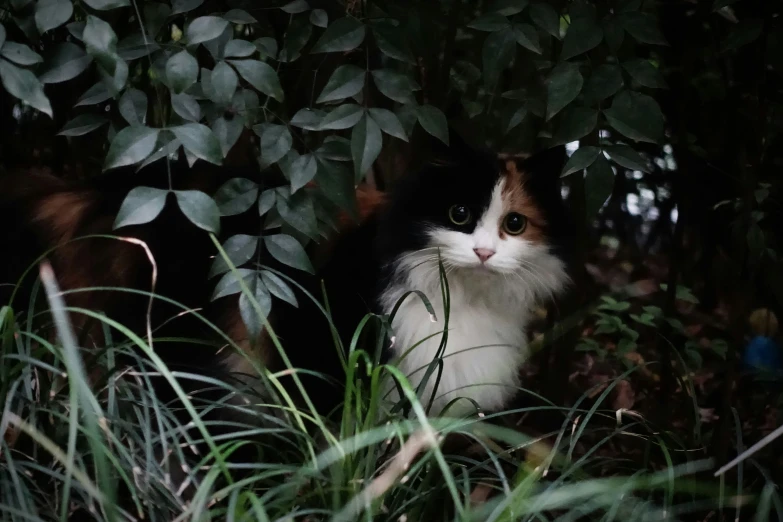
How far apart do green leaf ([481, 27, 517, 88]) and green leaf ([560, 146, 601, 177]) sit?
22 centimetres

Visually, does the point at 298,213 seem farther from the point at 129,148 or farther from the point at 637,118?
the point at 637,118

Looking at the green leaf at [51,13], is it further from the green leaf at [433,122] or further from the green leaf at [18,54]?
the green leaf at [433,122]

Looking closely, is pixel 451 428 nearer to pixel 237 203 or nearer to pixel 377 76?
pixel 237 203

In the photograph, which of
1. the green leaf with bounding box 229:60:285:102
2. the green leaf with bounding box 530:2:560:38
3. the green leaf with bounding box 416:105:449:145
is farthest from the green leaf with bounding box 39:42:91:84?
the green leaf with bounding box 530:2:560:38

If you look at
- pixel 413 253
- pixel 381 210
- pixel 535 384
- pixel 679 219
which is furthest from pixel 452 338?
pixel 679 219

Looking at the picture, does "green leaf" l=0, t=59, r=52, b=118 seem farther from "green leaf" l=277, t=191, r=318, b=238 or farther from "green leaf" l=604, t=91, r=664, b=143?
"green leaf" l=604, t=91, r=664, b=143

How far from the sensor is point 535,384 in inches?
96.5

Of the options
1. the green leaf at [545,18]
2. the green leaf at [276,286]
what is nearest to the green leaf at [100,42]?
the green leaf at [276,286]

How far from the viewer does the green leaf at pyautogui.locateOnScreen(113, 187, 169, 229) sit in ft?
4.26

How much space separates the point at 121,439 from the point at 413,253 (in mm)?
741

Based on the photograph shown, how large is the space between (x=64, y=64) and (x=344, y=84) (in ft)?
1.68

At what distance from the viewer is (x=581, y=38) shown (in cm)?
145

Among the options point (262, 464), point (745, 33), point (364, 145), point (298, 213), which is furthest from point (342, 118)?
point (745, 33)

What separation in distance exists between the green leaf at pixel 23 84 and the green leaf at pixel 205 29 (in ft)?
0.87
